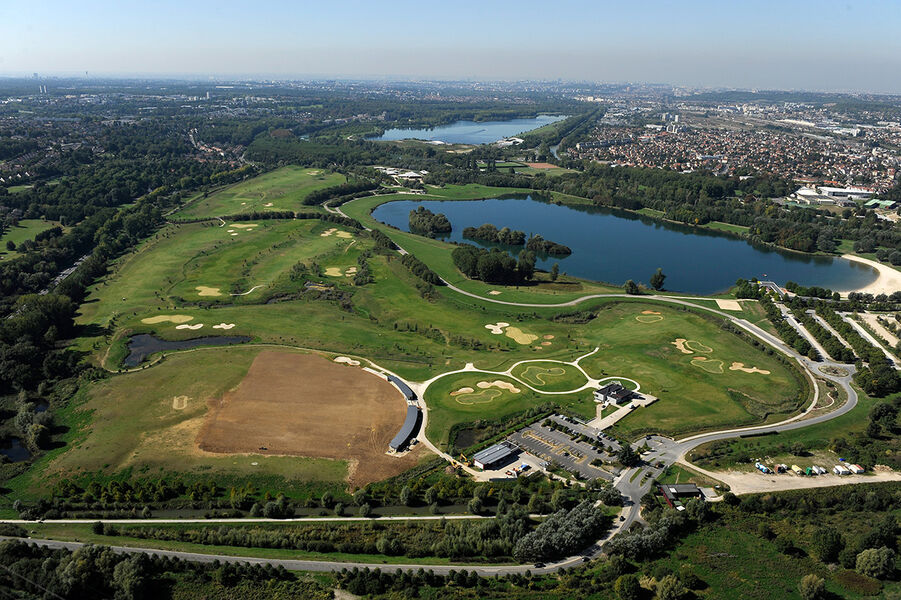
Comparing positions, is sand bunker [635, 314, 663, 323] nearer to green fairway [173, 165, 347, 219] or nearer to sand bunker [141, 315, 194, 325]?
sand bunker [141, 315, 194, 325]

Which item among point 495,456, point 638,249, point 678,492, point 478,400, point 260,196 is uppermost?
point 260,196

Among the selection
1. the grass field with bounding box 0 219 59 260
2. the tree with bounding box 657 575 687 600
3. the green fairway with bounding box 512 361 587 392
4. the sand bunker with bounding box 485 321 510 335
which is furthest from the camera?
the grass field with bounding box 0 219 59 260

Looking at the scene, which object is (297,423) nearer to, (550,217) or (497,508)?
(497,508)

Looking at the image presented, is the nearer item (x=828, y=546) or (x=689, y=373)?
(x=828, y=546)

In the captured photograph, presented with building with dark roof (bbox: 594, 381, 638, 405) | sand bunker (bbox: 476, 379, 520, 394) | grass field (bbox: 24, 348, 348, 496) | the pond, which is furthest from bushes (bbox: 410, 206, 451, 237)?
the pond

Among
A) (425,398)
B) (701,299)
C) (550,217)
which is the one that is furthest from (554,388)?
(550,217)

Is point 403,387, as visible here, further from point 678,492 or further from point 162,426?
point 678,492

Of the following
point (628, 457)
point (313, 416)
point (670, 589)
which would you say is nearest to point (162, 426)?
point (313, 416)
